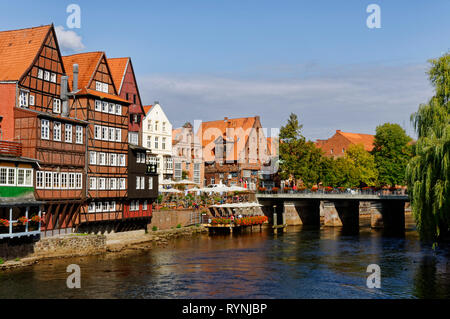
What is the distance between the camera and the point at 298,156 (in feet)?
280

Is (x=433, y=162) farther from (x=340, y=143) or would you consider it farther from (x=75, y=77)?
(x=340, y=143)

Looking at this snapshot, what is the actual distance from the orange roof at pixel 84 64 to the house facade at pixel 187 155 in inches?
1001

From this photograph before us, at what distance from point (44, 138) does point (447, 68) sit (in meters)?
31.2

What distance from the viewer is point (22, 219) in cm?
3788

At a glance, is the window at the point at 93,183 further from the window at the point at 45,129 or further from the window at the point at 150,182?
the window at the point at 150,182

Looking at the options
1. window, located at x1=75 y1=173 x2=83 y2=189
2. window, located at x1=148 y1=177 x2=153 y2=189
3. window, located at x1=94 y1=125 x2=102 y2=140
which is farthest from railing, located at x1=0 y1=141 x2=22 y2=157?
window, located at x1=148 y1=177 x2=153 y2=189

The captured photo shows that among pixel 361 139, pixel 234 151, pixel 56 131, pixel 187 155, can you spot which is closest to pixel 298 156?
pixel 234 151

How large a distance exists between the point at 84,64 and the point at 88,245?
59.9 ft

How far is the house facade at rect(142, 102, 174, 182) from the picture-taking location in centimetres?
6819

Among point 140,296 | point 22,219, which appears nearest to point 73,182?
point 22,219

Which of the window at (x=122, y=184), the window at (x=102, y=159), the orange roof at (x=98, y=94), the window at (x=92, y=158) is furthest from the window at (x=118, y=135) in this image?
the window at (x=122, y=184)

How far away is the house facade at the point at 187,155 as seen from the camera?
7575 centimetres
